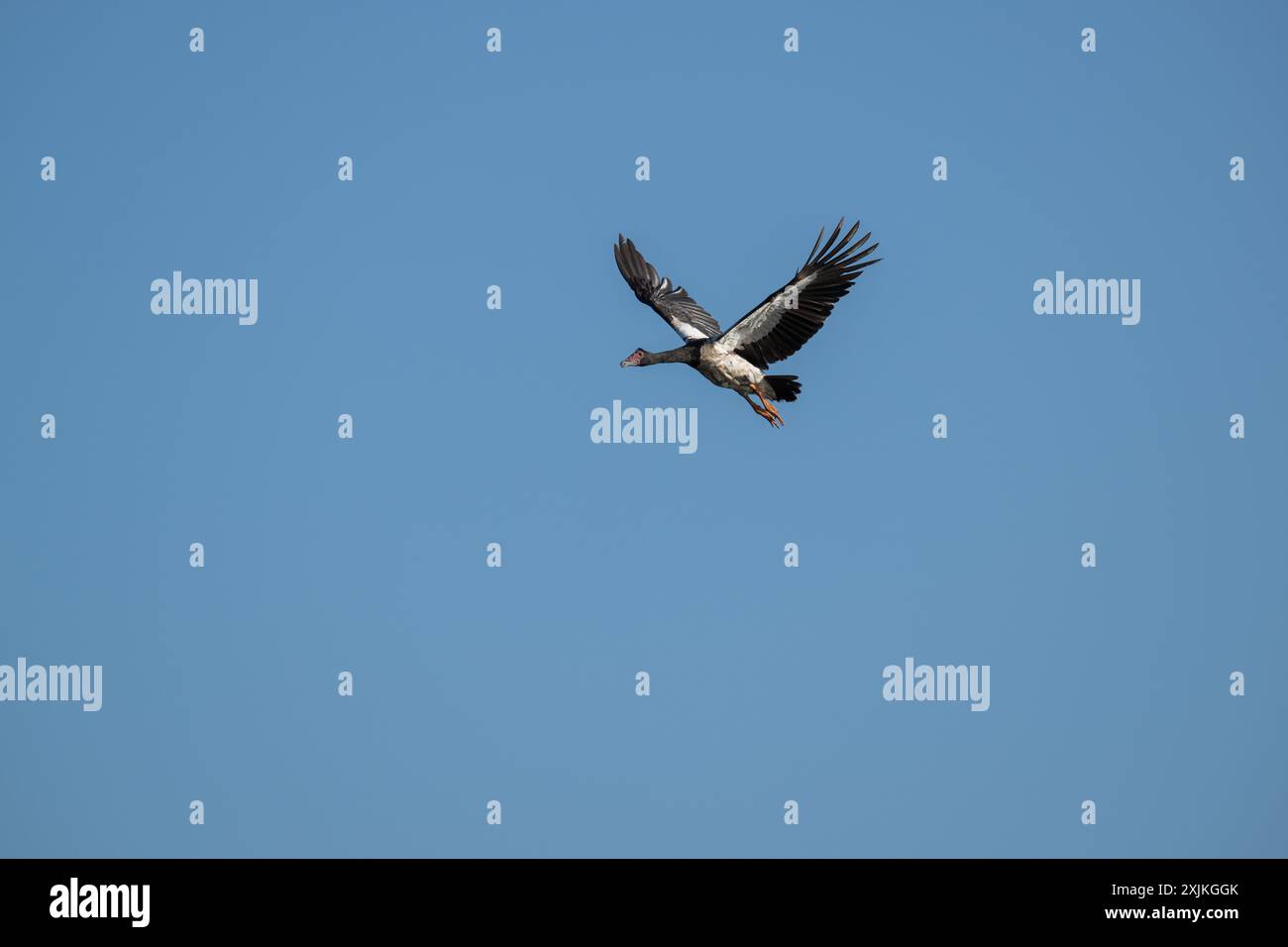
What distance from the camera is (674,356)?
120ft

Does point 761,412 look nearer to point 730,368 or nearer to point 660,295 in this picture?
point 730,368

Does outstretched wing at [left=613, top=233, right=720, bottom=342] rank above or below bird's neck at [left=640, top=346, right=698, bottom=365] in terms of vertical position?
above

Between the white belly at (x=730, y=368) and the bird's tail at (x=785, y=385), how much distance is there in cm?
22

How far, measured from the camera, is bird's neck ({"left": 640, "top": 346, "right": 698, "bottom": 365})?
1427 inches

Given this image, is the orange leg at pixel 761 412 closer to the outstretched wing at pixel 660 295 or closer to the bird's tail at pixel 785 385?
the bird's tail at pixel 785 385

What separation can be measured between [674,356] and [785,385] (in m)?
2.42

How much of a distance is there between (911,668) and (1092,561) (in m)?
7.19

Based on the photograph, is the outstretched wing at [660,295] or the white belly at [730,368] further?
the outstretched wing at [660,295]

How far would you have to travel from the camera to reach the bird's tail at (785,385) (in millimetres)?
35594

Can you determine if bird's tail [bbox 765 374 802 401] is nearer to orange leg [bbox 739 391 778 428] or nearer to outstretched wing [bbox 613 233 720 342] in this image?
orange leg [bbox 739 391 778 428]

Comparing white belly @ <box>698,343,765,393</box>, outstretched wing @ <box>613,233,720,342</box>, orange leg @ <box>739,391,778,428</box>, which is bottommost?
orange leg @ <box>739,391,778,428</box>

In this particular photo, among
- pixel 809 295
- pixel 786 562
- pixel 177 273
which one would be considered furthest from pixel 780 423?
pixel 177 273

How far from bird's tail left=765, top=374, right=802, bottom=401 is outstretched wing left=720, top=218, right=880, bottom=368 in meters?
0.68
